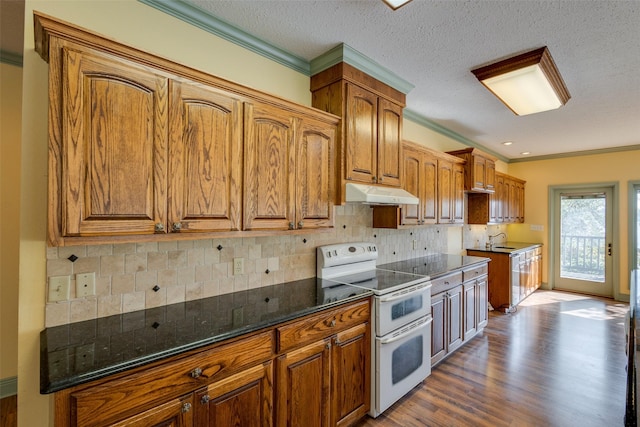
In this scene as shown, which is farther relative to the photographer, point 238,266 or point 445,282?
point 445,282

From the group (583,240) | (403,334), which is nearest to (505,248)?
(583,240)

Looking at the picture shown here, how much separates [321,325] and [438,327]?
1.56m

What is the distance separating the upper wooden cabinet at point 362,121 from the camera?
89.3 inches

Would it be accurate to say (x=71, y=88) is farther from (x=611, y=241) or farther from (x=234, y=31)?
(x=611, y=241)

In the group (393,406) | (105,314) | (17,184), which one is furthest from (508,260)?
A: (17,184)

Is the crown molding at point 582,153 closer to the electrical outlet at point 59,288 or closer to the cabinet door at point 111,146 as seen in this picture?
the cabinet door at point 111,146

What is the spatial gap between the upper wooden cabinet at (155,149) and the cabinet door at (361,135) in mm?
467

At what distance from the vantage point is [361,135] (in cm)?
240

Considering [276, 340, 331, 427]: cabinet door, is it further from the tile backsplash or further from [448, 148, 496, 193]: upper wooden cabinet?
[448, 148, 496, 193]: upper wooden cabinet

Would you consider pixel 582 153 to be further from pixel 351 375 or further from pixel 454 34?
pixel 351 375

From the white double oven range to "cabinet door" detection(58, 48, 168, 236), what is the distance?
1.41 metres

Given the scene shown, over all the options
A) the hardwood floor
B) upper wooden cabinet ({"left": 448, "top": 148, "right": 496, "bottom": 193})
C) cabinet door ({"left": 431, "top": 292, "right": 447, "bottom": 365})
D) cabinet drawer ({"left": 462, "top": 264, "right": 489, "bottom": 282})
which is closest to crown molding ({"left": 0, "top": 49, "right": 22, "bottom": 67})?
the hardwood floor

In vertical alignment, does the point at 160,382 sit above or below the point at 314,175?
below

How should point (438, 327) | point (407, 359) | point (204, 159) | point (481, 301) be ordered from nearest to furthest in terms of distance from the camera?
1. point (204, 159)
2. point (407, 359)
3. point (438, 327)
4. point (481, 301)
